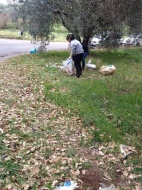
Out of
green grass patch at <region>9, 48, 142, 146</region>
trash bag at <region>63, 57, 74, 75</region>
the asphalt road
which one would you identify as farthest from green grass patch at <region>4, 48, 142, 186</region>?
the asphalt road

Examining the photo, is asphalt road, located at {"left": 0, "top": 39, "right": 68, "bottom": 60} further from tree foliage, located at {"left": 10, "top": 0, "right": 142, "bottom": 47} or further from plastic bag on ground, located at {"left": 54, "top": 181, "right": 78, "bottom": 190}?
plastic bag on ground, located at {"left": 54, "top": 181, "right": 78, "bottom": 190}

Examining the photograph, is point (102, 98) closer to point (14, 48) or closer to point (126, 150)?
point (126, 150)

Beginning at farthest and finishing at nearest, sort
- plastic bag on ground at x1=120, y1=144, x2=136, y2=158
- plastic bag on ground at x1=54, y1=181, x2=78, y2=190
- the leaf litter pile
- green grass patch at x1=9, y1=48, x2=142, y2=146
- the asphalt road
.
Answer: the asphalt road < green grass patch at x1=9, y1=48, x2=142, y2=146 < plastic bag on ground at x1=120, y1=144, x2=136, y2=158 < the leaf litter pile < plastic bag on ground at x1=54, y1=181, x2=78, y2=190

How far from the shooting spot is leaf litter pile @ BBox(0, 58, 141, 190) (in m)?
3.90

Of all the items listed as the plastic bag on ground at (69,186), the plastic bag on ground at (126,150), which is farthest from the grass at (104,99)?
the plastic bag on ground at (69,186)

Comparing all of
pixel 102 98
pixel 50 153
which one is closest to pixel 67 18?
pixel 102 98

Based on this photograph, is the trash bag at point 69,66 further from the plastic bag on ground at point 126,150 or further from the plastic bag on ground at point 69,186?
the plastic bag on ground at point 69,186

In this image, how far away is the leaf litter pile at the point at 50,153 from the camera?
3.90 meters

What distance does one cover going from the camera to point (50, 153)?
14.9 ft

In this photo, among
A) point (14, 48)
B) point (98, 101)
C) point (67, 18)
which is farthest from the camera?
point (14, 48)

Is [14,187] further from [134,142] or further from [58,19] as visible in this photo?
[58,19]

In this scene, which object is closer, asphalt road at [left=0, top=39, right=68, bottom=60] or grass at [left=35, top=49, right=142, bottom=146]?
grass at [left=35, top=49, right=142, bottom=146]

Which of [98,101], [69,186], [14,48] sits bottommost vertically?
[69,186]

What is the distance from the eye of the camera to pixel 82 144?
5.00 m
